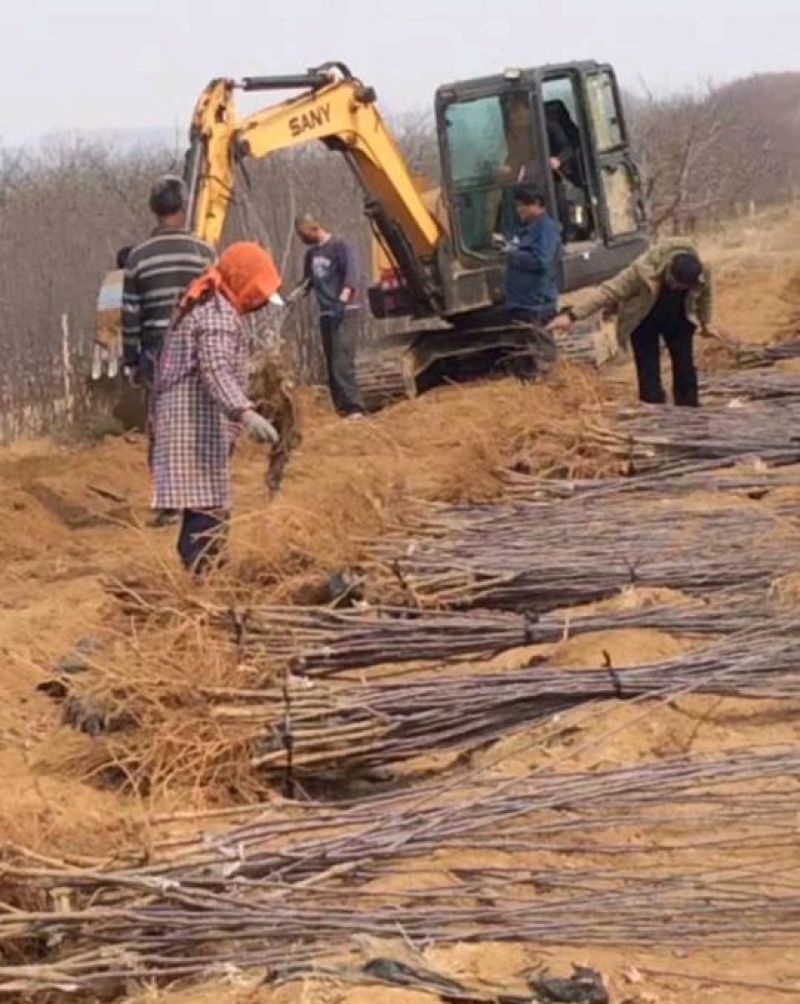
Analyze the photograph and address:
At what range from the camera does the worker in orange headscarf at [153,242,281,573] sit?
22.4 feet

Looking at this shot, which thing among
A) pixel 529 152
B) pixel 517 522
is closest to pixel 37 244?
pixel 529 152

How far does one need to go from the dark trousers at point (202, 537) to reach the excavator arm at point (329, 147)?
4.36 metres

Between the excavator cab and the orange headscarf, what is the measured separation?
7.70 metres

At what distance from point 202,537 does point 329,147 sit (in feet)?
24.2

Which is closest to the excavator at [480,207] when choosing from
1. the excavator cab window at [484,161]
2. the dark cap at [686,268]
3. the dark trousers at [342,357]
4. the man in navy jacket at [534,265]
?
the excavator cab window at [484,161]

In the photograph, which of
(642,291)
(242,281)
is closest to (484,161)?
(642,291)

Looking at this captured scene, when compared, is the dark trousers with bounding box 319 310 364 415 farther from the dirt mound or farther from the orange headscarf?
the dirt mound

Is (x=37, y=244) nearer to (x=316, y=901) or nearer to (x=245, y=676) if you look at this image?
(x=245, y=676)

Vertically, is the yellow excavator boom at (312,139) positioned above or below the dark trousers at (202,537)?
above

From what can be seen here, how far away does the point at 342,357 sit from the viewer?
549 inches

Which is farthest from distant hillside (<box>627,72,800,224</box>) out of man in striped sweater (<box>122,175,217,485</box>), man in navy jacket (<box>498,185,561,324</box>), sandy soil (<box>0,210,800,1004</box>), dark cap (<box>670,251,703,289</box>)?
man in striped sweater (<box>122,175,217,485</box>)

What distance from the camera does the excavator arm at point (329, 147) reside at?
11461 millimetres

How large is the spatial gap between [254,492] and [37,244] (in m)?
11.0

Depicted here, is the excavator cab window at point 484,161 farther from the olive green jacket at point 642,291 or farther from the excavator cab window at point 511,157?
the olive green jacket at point 642,291
